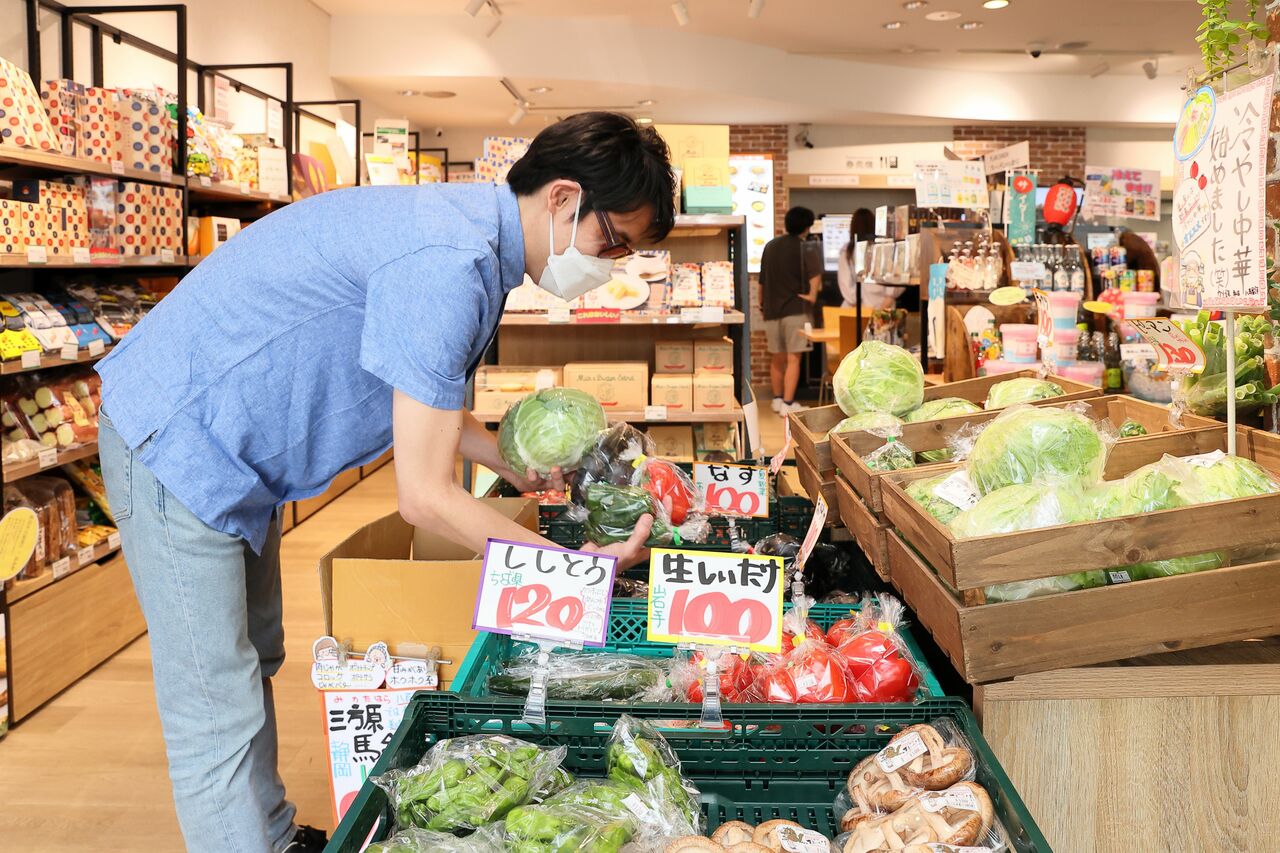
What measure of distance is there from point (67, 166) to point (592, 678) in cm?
303

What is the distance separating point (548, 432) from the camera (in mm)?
2305

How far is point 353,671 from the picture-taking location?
2104 millimetres

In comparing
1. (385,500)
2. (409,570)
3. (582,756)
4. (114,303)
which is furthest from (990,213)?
(582,756)

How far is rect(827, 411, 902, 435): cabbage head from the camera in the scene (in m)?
2.20

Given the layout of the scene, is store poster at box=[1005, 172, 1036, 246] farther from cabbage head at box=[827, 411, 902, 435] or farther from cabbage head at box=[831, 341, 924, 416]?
cabbage head at box=[827, 411, 902, 435]

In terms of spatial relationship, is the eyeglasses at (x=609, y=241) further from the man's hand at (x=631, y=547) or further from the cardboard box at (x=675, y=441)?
the cardboard box at (x=675, y=441)

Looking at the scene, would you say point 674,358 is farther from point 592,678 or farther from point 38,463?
point 592,678

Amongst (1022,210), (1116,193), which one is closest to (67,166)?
(1022,210)

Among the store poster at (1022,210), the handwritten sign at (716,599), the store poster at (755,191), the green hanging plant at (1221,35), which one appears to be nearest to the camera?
the handwritten sign at (716,599)

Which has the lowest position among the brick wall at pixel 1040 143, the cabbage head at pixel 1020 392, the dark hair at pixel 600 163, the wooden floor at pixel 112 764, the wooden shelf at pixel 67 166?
the wooden floor at pixel 112 764

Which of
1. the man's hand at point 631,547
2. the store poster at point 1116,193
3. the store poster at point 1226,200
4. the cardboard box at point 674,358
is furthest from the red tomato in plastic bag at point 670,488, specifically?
the store poster at point 1116,193

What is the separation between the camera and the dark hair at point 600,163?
1723mm

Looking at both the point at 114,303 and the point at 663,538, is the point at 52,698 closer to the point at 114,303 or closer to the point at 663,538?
the point at 114,303

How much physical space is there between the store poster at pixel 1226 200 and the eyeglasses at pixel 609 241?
3.21 feet
